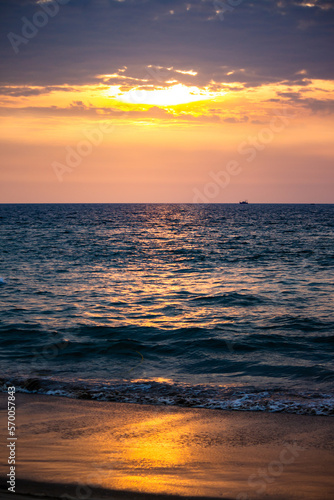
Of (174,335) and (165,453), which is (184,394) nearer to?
(165,453)

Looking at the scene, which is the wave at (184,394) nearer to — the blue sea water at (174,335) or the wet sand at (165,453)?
the blue sea water at (174,335)

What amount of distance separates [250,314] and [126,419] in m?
8.96

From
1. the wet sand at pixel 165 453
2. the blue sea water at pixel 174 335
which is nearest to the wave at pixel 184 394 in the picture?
the blue sea water at pixel 174 335

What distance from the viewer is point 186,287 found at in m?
20.3

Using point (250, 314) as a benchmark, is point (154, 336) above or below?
below

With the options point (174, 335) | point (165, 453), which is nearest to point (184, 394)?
point (165, 453)

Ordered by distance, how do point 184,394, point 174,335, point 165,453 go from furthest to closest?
point 174,335 → point 184,394 → point 165,453

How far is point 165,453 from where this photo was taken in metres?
5.43

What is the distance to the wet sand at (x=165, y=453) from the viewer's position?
4594 millimetres

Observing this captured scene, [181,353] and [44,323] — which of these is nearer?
A: [181,353]

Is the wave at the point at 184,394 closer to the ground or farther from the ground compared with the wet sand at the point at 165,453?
farther from the ground

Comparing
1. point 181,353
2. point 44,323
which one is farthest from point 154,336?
point 44,323

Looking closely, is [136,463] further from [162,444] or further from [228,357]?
[228,357]

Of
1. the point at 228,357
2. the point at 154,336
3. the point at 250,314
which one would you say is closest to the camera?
the point at 228,357
